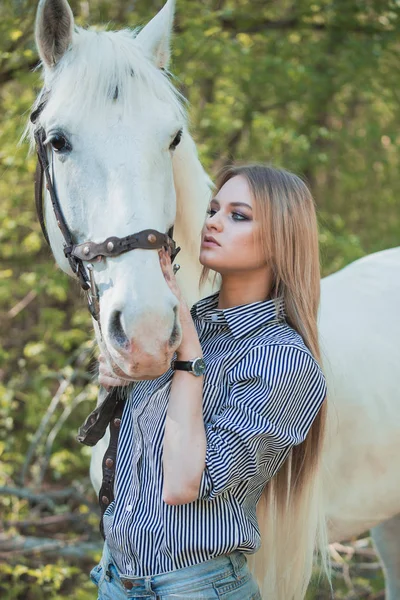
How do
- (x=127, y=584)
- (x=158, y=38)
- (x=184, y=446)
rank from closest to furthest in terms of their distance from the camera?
(x=184, y=446) < (x=127, y=584) < (x=158, y=38)

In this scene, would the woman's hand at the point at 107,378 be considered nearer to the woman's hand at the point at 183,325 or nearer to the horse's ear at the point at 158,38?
the woman's hand at the point at 183,325

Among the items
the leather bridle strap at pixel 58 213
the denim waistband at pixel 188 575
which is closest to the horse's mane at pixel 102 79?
the leather bridle strap at pixel 58 213

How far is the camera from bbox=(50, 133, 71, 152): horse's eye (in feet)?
5.86

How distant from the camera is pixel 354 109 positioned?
7582mm

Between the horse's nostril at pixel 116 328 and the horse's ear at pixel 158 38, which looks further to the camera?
the horse's ear at pixel 158 38

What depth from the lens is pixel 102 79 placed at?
1759mm

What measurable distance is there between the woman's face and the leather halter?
102mm

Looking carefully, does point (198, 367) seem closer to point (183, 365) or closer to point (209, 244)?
point (183, 365)

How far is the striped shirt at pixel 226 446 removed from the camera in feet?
4.74

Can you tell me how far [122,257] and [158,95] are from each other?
21.7 inches

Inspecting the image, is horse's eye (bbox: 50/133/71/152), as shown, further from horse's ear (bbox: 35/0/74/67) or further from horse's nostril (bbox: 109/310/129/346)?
horse's nostril (bbox: 109/310/129/346)

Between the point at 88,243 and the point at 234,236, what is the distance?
360mm

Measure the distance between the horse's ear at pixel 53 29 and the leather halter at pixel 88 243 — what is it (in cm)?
12

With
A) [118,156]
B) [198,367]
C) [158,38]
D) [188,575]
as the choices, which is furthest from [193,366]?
[158,38]
